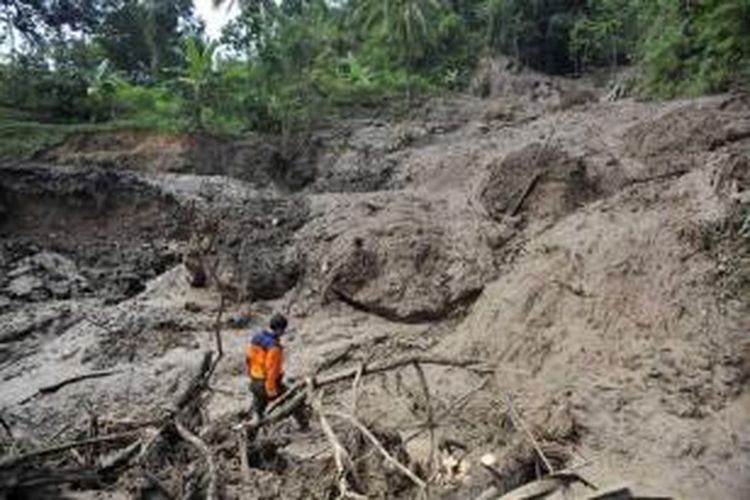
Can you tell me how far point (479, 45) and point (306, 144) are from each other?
15.1 m

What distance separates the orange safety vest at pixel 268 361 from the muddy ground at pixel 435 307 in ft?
1.75

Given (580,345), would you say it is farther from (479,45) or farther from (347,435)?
(479,45)

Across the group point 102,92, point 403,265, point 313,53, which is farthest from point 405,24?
point 403,265

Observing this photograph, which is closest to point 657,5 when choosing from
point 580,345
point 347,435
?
point 580,345

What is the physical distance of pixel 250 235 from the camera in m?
18.0

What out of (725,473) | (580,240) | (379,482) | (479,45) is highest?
(479,45)

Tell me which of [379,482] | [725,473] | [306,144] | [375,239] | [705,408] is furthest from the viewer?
[306,144]

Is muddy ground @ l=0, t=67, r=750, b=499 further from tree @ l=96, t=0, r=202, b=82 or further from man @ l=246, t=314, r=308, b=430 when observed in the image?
tree @ l=96, t=0, r=202, b=82

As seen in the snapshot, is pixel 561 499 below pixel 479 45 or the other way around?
below

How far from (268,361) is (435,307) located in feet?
19.1

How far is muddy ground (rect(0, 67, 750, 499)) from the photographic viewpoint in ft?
33.3

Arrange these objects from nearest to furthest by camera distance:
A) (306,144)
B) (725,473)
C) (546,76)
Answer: (725,473)
(306,144)
(546,76)

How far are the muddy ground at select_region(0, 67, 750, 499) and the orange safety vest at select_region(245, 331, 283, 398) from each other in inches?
21.1

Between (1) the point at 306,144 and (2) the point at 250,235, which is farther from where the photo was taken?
(1) the point at 306,144
